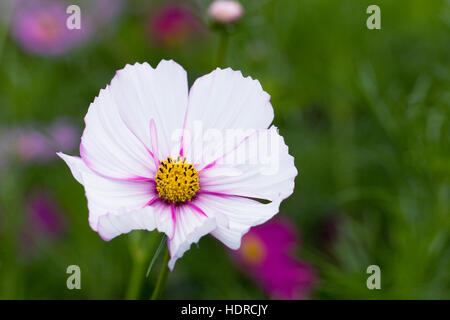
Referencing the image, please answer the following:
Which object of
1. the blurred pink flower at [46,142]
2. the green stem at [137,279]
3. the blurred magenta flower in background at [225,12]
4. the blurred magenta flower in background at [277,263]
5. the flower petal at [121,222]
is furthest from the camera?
the blurred pink flower at [46,142]

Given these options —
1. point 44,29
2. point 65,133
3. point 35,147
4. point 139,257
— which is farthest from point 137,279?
point 44,29

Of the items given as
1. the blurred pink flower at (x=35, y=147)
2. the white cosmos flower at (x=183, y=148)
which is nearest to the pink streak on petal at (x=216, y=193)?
the white cosmos flower at (x=183, y=148)

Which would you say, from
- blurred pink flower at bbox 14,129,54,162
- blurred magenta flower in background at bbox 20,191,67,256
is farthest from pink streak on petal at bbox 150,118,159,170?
blurred pink flower at bbox 14,129,54,162

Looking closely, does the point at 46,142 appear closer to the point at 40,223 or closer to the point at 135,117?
the point at 40,223

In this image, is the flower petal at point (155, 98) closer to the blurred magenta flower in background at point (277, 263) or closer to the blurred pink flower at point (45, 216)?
the blurred magenta flower in background at point (277, 263)

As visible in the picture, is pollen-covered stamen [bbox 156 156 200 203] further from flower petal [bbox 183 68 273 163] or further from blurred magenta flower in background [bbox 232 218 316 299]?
blurred magenta flower in background [bbox 232 218 316 299]
